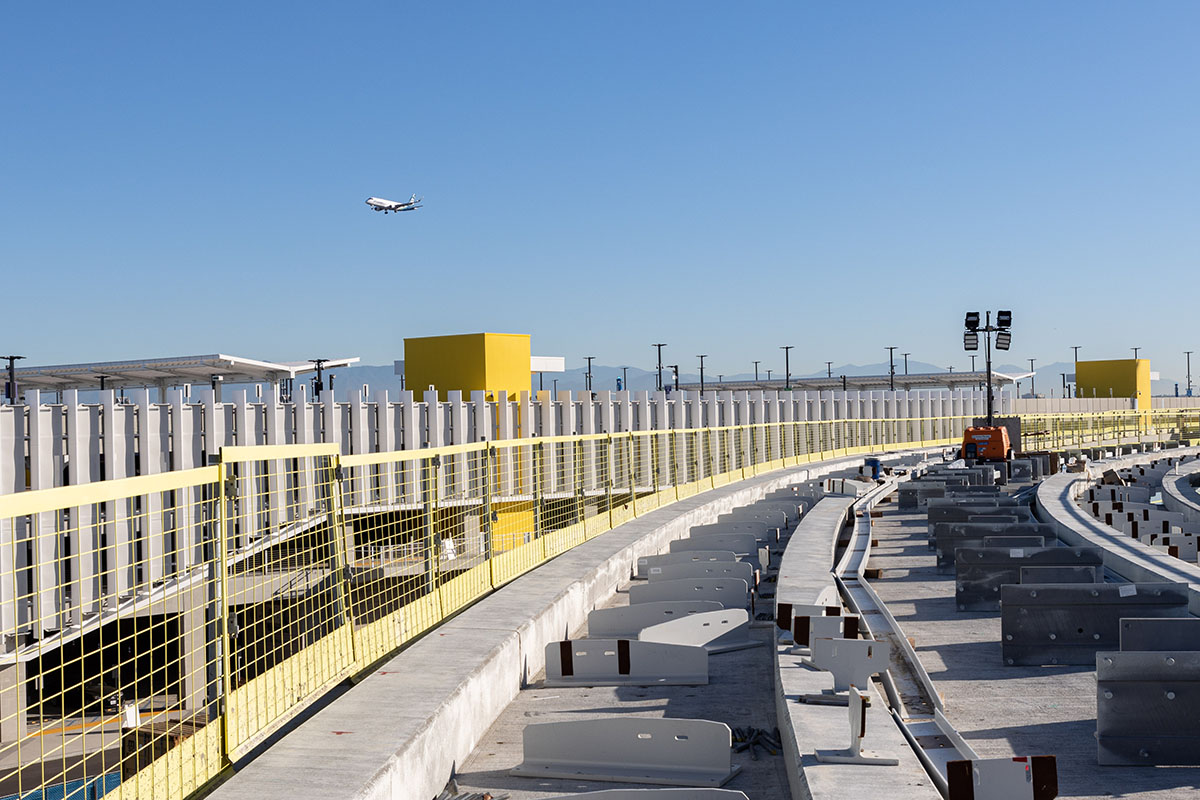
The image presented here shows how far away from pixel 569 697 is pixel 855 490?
16.0 meters

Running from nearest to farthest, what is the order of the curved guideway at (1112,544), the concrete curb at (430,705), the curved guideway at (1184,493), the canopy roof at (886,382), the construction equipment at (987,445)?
1. the concrete curb at (430,705)
2. the curved guideway at (1112,544)
3. the curved guideway at (1184,493)
4. the construction equipment at (987,445)
5. the canopy roof at (886,382)

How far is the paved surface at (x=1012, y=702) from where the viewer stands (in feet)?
19.1

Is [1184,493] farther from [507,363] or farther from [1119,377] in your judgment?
[1119,377]

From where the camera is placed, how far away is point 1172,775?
19.4 ft

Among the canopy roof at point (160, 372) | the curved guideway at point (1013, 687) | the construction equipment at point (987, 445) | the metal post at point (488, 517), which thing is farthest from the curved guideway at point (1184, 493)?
the canopy roof at point (160, 372)

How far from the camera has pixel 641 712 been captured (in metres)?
7.59

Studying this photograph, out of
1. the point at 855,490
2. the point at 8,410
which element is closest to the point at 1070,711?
the point at 855,490

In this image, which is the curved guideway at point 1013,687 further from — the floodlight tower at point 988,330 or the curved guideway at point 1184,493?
the floodlight tower at point 988,330

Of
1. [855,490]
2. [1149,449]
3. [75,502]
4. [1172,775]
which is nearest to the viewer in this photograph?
[75,502]

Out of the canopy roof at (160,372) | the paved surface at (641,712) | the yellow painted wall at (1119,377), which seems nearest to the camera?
the paved surface at (641,712)

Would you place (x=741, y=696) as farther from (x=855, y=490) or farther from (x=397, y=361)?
(x=397, y=361)

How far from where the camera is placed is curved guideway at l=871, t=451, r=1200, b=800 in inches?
231

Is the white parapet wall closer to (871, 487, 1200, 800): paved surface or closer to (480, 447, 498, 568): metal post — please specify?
(480, 447, 498, 568): metal post

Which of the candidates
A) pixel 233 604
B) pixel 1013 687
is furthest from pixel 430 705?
pixel 233 604
